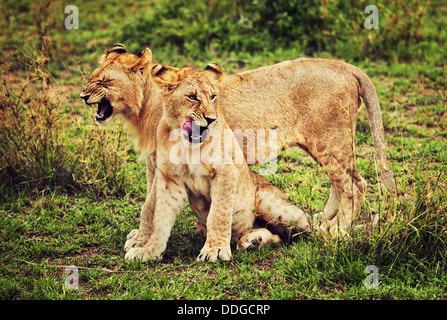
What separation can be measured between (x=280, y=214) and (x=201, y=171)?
0.87m

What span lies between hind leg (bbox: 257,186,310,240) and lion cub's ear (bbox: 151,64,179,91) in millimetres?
1319

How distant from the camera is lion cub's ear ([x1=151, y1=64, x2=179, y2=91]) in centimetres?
407

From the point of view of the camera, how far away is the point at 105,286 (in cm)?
393

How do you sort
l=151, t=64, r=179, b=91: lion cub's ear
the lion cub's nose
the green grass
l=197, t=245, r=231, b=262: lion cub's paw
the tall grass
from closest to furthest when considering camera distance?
the green grass < l=151, t=64, r=179, b=91: lion cub's ear < l=197, t=245, r=231, b=262: lion cub's paw < the lion cub's nose < the tall grass

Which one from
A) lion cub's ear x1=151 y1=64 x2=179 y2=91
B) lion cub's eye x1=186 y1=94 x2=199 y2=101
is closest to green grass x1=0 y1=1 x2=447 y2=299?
lion cub's eye x1=186 y1=94 x2=199 y2=101

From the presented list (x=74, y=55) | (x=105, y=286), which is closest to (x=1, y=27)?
(x=74, y=55)

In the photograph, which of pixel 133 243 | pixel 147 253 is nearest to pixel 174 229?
pixel 133 243

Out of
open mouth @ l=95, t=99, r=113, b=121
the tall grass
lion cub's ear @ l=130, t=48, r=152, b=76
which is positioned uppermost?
lion cub's ear @ l=130, t=48, r=152, b=76

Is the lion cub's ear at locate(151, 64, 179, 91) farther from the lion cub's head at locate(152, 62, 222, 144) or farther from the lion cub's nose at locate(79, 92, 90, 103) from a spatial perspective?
the lion cub's nose at locate(79, 92, 90, 103)

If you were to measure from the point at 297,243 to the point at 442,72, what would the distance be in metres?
5.37

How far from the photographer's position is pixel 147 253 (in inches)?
166

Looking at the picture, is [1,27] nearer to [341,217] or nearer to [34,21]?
[34,21]

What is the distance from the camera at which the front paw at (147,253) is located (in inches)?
166

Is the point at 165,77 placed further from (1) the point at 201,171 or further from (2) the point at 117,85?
(1) the point at 201,171
